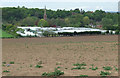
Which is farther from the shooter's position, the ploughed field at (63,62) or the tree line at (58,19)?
the tree line at (58,19)

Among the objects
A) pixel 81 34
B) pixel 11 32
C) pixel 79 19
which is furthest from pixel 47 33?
pixel 79 19

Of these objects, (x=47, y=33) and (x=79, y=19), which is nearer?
(x=47, y=33)

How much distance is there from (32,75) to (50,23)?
57.3m

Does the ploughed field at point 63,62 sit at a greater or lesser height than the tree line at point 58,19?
lesser

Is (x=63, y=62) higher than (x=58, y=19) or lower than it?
lower

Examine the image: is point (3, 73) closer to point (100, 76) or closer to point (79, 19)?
point (100, 76)

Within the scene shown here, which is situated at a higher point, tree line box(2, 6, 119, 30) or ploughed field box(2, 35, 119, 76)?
tree line box(2, 6, 119, 30)

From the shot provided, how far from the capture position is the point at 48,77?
8.16 meters

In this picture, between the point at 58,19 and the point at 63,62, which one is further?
the point at 58,19

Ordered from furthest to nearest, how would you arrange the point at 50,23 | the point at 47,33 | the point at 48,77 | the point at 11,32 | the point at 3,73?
the point at 50,23
the point at 11,32
the point at 47,33
the point at 3,73
the point at 48,77

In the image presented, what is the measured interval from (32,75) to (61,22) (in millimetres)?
59318

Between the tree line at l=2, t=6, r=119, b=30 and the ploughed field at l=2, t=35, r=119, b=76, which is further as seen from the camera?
the tree line at l=2, t=6, r=119, b=30

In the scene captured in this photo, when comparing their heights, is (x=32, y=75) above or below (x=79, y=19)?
below

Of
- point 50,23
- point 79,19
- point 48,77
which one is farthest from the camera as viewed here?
point 79,19
